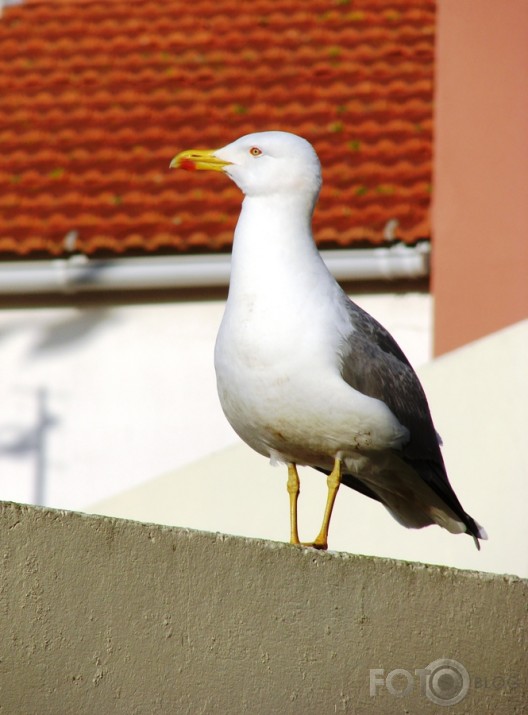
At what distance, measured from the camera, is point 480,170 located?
858 centimetres

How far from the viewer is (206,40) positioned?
409 inches

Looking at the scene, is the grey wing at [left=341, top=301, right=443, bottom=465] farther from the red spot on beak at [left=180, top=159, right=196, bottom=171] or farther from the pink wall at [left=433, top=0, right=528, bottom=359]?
the pink wall at [left=433, top=0, right=528, bottom=359]

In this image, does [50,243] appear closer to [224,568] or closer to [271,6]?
[271,6]

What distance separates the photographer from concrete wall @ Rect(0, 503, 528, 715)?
3.72 meters

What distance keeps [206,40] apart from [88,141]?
1362mm

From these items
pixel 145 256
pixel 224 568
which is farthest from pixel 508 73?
pixel 224 568

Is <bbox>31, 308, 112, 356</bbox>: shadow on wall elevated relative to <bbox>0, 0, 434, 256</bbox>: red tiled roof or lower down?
lower down

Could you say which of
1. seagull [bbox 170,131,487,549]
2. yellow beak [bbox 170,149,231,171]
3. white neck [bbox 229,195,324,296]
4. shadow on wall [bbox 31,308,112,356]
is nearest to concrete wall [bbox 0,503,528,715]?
seagull [bbox 170,131,487,549]

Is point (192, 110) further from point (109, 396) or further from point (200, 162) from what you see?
point (200, 162)

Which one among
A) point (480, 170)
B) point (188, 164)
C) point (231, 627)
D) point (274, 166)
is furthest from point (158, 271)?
point (231, 627)

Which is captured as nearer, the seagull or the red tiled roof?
the seagull

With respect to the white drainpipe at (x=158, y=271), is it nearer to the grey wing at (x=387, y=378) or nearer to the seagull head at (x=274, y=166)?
the grey wing at (x=387, y=378)

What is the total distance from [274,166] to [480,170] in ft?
13.3

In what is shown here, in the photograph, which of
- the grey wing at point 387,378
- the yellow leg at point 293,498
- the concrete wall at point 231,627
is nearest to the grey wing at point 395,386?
the grey wing at point 387,378
